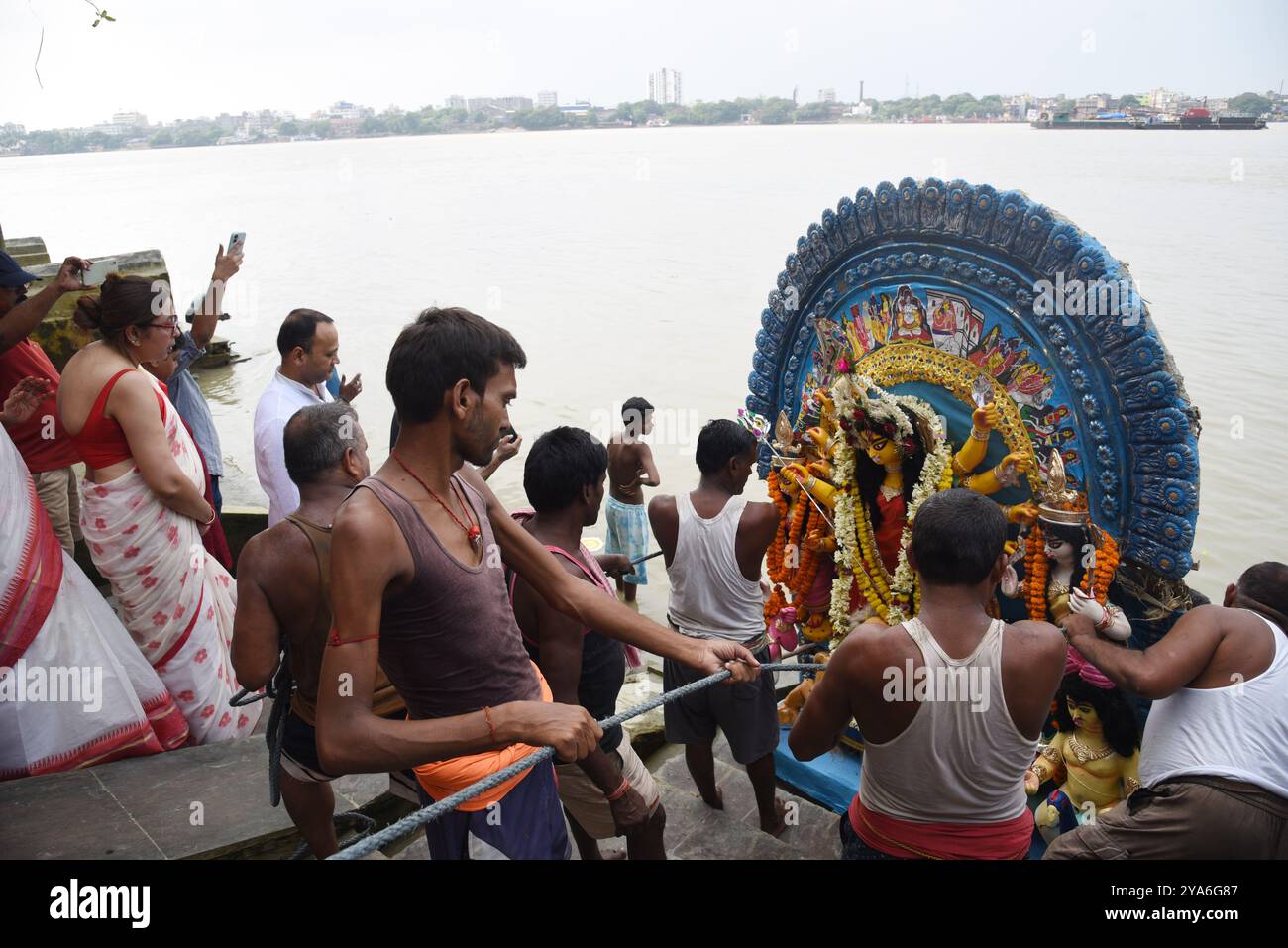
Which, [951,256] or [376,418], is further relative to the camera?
[376,418]

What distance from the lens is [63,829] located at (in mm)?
3223

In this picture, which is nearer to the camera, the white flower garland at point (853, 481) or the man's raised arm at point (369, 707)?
the man's raised arm at point (369, 707)

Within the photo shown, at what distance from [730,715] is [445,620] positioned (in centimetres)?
193

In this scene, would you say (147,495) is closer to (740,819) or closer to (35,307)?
(35,307)

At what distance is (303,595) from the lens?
2744 mm

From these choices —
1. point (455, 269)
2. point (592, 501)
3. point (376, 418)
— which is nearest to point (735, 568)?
point (592, 501)

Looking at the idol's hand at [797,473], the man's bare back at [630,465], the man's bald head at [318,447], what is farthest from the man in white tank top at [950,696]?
the man's bare back at [630,465]

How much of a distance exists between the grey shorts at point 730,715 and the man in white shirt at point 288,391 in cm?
188

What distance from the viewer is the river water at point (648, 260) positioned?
10898mm

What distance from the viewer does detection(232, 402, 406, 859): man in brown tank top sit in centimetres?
273

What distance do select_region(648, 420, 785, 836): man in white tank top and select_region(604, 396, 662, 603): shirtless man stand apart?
183 centimetres

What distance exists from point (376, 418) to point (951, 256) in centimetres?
1025

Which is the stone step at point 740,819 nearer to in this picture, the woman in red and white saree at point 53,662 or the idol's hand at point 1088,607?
the idol's hand at point 1088,607

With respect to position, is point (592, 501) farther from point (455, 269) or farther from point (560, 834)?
point (455, 269)
